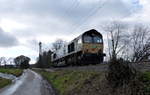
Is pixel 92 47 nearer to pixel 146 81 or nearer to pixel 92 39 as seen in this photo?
pixel 92 39

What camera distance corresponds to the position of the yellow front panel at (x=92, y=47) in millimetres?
30069

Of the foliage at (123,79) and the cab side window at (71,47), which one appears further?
the cab side window at (71,47)

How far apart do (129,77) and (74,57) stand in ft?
75.5

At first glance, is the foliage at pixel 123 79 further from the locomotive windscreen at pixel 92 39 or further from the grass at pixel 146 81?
the locomotive windscreen at pixel 92 39

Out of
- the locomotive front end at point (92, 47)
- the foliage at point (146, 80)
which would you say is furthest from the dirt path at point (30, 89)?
the foliage at point (146, 80)

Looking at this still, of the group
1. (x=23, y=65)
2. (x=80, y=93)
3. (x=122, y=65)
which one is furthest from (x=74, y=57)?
(x=23, y=65)

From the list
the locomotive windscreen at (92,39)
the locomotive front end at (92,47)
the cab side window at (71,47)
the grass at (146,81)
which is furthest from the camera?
the cab side window at (71,47)

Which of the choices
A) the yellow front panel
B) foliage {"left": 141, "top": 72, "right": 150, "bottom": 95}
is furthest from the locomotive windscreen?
foliage {"left": 141, "top": 72, "right": 150, "bottom": 95}

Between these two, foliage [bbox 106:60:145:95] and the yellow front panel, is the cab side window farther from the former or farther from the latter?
foliage [bbox 106:60:145:95]

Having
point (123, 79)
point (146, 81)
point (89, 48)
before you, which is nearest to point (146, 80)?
point (146, 81)

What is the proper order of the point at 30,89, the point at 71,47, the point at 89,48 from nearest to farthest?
1. the point at 30,89
2. the point at 89,48
3. the point at 71,47

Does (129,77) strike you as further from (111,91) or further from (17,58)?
(17,58)

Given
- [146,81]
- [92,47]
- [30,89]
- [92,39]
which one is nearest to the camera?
[146,81]

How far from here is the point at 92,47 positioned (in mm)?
30609
